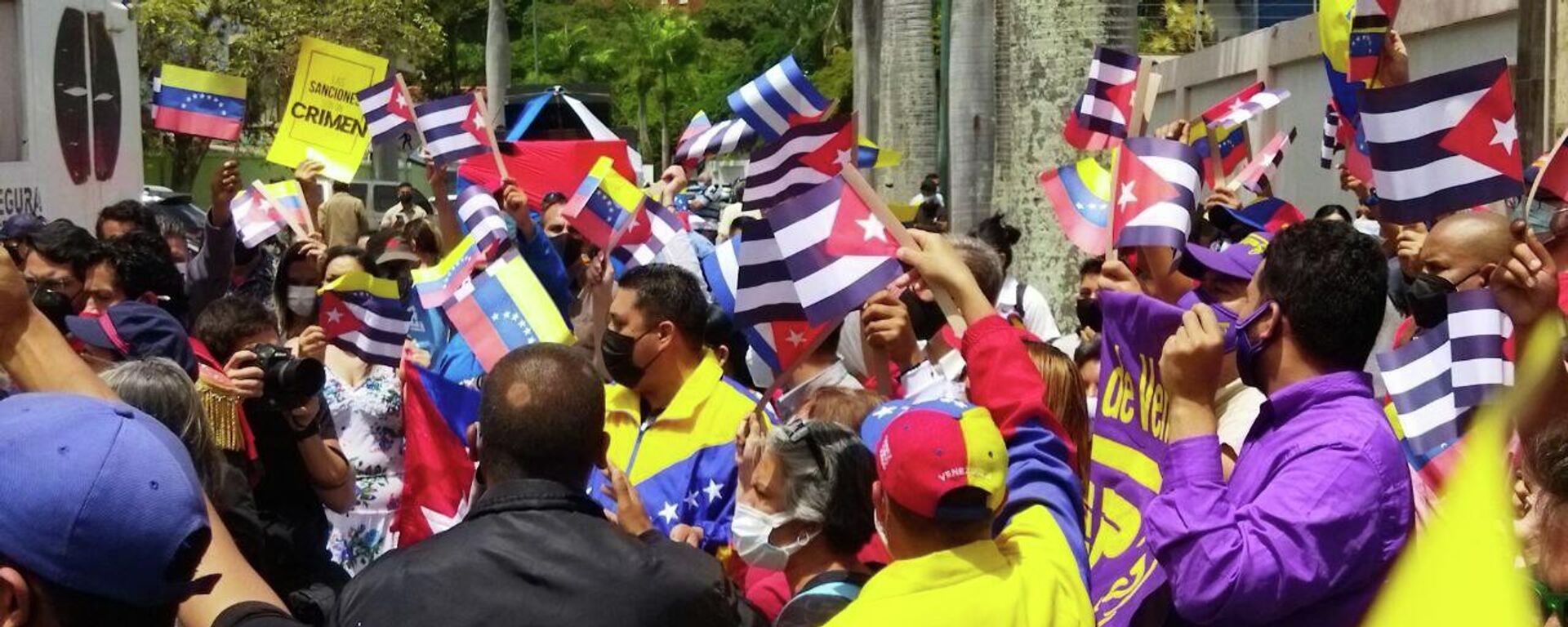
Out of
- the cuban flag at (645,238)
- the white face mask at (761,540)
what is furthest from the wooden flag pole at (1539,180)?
the cuban flag at (645,238)

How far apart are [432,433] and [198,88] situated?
5248 millimetres

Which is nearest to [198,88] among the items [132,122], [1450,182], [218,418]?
[132,122]

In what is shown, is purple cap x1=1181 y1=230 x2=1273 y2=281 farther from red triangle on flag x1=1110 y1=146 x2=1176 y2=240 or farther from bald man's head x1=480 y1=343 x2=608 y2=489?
A: bald man's head x1=480 y1=343 x2=608 y2=489

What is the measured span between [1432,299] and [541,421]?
233cm

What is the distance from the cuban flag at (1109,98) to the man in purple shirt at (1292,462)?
12.3 ft

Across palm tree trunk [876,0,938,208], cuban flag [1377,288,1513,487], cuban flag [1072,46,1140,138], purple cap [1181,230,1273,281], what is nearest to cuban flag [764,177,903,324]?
purple cap [1181,230,1273,281]

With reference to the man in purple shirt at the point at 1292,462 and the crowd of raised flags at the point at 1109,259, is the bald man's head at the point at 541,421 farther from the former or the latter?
the man in purple shirt at the point at 1292,462

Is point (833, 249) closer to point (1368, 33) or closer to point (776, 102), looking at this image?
point (1368, 33)

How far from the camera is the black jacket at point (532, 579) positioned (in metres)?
3.14

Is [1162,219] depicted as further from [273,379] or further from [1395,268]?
[273,379]

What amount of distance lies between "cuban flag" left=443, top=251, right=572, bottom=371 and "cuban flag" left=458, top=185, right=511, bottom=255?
0.48 metres

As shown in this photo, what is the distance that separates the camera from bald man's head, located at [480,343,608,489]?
3.48m

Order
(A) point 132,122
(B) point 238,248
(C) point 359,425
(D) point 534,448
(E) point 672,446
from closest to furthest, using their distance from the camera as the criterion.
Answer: (D) point 534,448, (E) point 672,446, (C) point 359,425, (B) point 238,248, (A) point 132,122

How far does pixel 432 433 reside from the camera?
5.72m
